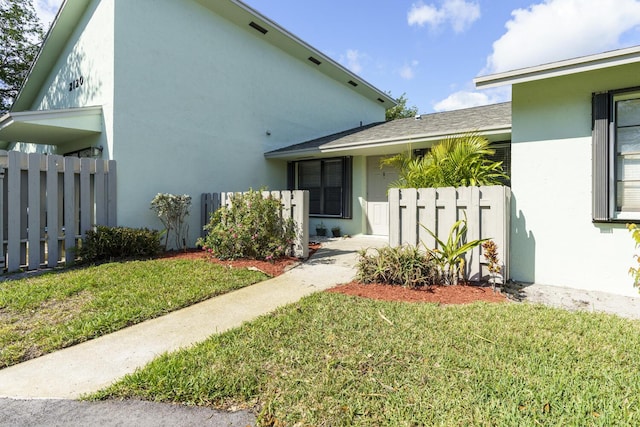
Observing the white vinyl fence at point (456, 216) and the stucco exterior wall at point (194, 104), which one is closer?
the white vinyl fence at point (456, 216)

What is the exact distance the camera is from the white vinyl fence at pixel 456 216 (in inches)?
183

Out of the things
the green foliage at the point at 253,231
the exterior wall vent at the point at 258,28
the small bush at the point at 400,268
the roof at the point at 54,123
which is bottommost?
the small bush at the point at 400,268

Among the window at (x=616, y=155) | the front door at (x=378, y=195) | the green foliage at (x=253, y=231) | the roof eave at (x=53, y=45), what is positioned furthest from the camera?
the front door at (x=378, y=195)

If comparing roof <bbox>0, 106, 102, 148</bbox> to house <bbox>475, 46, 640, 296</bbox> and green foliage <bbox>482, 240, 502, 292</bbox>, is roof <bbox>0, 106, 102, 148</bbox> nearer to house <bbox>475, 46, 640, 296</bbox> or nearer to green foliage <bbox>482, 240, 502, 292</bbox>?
house <bbox>475, 46, 640, 296</bbox>

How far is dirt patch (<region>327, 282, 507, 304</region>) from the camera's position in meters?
4.17

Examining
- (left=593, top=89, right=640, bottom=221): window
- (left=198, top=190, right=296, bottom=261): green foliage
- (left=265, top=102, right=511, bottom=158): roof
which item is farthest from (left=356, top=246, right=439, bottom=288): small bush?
(left=265, top=102, right=511, bottom=158): roof

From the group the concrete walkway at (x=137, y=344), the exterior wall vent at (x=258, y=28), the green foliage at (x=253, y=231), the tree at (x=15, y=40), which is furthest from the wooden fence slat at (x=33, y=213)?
the tree at (x=15, y=40)

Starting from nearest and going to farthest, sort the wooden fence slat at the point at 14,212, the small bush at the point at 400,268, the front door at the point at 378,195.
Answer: the small bush at the point at 400,268 → the wooden fence slat at the point at 14,212 → the front door at the point at 378,195

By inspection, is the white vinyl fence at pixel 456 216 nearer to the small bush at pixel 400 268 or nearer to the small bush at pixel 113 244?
the small bush at pixel 400 268

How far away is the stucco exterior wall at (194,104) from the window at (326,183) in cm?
76

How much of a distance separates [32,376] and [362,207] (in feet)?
30.2

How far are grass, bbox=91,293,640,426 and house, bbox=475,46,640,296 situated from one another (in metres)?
1.59

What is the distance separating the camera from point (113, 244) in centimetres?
646

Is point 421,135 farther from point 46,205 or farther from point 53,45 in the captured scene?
point 53,45
